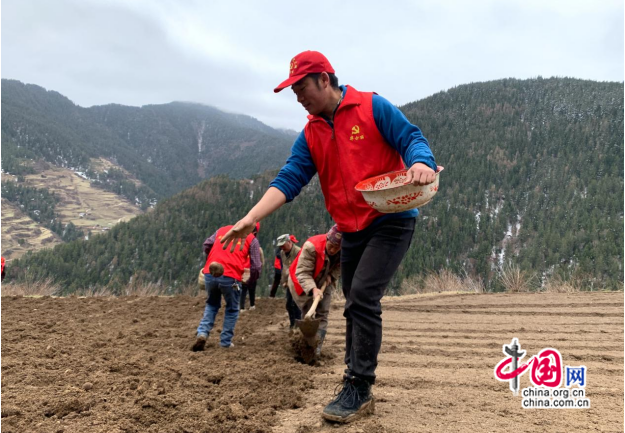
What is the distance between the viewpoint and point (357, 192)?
2348 mm

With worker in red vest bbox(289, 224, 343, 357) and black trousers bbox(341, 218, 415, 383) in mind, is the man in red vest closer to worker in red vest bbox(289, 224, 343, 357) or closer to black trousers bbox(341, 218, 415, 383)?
black trousers bbox(341, 218, 415, 383)

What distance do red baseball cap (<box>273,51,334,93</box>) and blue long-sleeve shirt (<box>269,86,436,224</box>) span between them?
23 centimetres

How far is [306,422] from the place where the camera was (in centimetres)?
234

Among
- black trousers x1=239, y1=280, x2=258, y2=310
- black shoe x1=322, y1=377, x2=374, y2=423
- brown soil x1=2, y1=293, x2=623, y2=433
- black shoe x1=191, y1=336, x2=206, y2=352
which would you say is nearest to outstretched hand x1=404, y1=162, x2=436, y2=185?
black shoe x1=322, y1=377, x2=374, y2=423

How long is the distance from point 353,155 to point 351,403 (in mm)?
1307

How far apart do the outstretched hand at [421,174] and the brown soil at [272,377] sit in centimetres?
122

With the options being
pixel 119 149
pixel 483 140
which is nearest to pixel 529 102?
pixel 483 140

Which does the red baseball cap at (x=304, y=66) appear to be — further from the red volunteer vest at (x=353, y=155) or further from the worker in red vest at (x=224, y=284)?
the worker in red vest at (x=224, y=284)

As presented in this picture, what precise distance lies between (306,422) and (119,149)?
8048 inches

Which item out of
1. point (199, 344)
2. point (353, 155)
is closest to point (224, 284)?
point (199, 344)

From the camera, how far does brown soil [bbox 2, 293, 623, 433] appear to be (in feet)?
7.45

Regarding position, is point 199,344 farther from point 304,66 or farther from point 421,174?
point 421,174

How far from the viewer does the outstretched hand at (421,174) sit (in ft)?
6.39

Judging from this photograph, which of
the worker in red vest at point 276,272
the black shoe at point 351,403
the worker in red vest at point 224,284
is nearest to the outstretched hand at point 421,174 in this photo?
the black shoe at point 351,403
